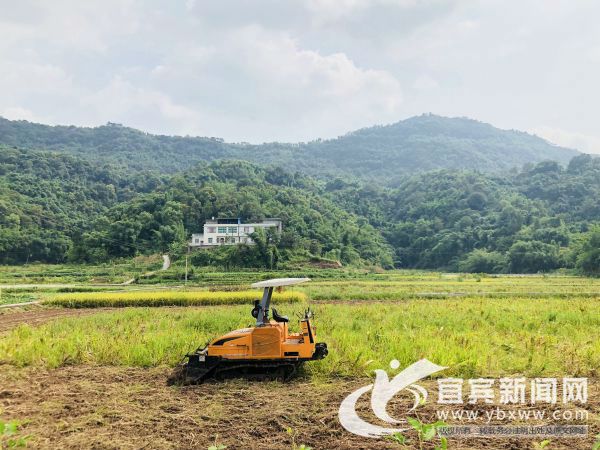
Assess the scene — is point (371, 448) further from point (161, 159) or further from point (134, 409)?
point (161, 159)

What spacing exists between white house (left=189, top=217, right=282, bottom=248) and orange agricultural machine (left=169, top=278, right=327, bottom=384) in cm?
6060

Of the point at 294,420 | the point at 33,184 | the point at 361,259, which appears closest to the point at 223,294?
the point at 294,420

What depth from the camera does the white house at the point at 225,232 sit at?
71062 millimetres

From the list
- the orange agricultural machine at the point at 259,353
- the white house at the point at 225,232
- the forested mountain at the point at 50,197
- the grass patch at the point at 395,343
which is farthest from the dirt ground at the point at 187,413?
the forested mountain at the point at 50,197

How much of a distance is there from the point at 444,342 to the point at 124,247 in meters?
64.1

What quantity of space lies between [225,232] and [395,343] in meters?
64.0

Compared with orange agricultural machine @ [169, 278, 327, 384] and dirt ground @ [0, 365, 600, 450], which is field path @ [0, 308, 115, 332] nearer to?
dirt ground @ [0, 365, 600, 450]

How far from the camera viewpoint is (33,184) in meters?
90.7

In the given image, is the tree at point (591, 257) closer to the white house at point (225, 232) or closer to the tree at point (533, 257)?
the tree at point (533, 257)

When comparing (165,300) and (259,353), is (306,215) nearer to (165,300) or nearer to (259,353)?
(165,300)

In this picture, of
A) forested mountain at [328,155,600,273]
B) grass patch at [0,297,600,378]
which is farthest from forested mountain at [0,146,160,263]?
grass patch at [0,297,600,378]

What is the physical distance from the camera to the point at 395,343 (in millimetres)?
10695

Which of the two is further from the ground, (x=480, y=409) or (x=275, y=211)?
(x=275, y=211)

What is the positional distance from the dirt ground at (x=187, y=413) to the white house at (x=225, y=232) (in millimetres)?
60671
